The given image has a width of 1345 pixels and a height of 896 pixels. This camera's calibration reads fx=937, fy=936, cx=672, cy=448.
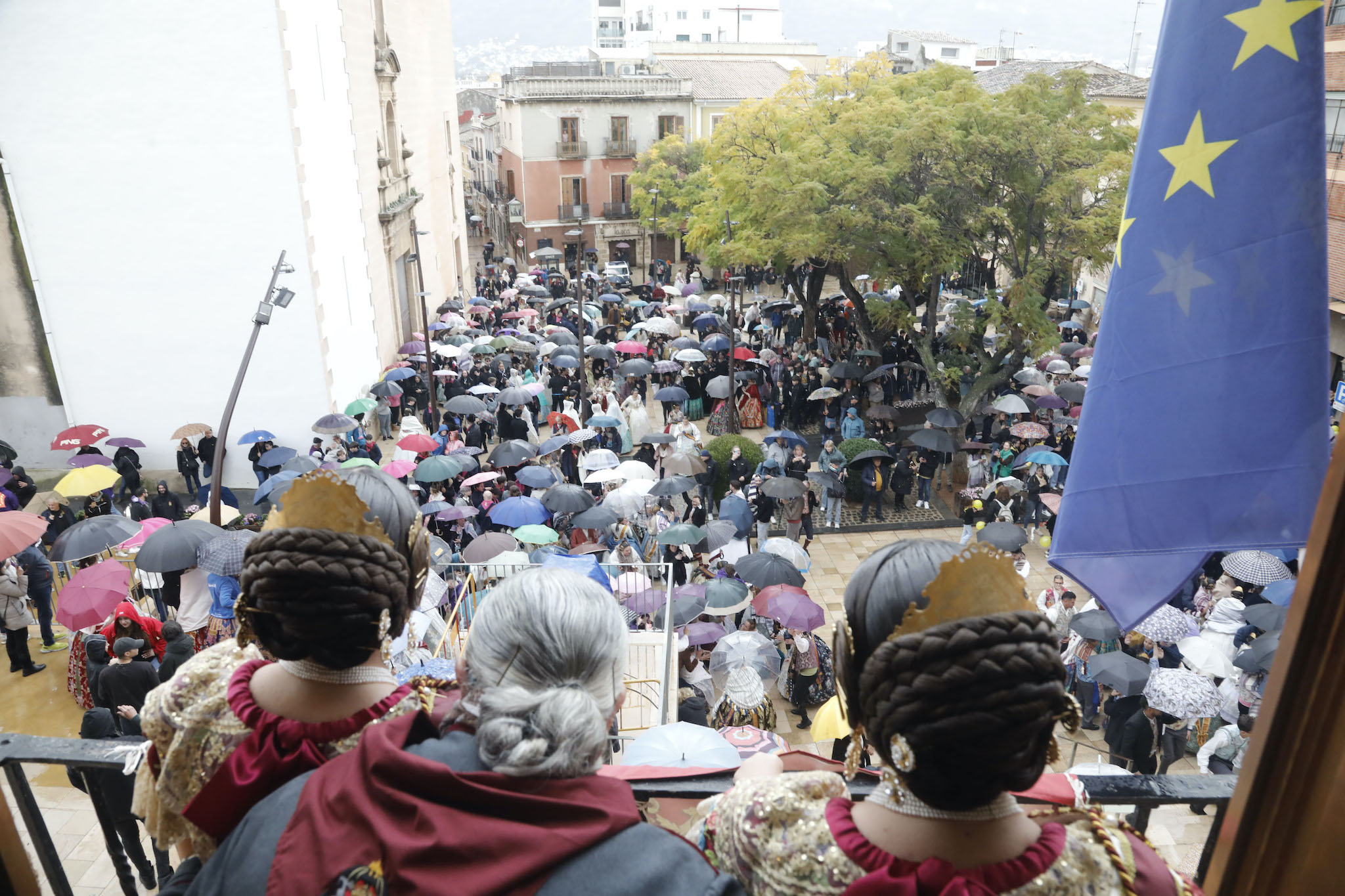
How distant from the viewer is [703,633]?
959 centimetres

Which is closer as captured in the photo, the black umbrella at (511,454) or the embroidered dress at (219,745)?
the embroidered dress at (219,745)

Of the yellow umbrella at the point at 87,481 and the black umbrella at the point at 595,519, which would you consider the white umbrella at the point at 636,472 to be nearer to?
the black umbrella at the point at 595,519

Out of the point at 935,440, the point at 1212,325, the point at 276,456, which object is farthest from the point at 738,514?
the point at 1212,325

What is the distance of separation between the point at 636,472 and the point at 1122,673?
288 inches

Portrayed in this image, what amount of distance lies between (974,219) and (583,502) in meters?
9.53

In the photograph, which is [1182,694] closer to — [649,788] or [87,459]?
[649,788]

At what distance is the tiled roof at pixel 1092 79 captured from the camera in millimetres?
30484

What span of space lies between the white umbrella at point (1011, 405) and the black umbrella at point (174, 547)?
13328mm

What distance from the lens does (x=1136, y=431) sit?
3080mm

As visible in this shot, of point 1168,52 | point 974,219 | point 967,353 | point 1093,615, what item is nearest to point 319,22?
point 974,219

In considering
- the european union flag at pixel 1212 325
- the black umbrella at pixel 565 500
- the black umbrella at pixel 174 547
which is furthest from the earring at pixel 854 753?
the black umbrella at pixel 565 500

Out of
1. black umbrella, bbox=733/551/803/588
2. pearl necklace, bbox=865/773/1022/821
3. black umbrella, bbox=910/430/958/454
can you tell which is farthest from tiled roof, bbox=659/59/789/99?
pearl necklace, bbox=865/773/1022/821

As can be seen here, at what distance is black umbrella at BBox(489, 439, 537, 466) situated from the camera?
14.0 meters

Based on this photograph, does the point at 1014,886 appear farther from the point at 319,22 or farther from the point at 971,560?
the point at 319,22
